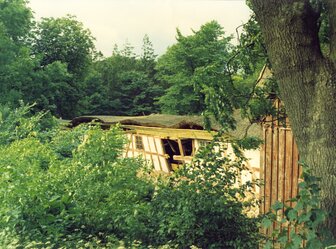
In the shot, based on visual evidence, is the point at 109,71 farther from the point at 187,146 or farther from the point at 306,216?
the point at 306,216

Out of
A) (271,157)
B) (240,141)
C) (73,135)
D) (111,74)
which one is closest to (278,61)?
(240,141)

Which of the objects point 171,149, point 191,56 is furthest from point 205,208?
point 191,56

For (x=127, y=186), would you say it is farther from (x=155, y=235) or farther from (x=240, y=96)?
(x=240, y=96)

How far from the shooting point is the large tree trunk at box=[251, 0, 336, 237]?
4.16 meters

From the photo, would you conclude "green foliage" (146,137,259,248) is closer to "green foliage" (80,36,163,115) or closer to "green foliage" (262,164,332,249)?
"green foliage" (262,164,332,249)

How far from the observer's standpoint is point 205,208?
5926mm

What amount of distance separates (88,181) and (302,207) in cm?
347

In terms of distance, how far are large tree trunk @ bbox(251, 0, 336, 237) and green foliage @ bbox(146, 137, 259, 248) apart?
1.91 metres

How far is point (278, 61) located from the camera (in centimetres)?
434

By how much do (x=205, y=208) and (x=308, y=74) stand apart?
7.62 ft

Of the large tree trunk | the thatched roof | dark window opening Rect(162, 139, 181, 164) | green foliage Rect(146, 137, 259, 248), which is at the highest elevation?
the large tree trunk

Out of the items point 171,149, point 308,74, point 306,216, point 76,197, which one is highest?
point 308,74

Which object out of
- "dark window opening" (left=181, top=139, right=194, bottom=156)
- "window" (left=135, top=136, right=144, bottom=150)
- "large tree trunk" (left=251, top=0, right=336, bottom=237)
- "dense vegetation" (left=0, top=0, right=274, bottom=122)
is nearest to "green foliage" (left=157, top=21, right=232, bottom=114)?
"dense vegetation" (left=0, top=0, right=274, bottom=122)

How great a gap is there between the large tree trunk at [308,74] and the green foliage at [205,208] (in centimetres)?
191
